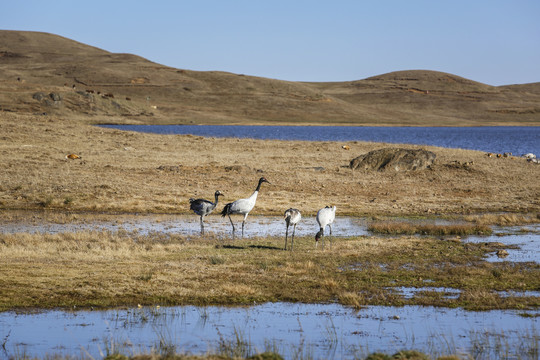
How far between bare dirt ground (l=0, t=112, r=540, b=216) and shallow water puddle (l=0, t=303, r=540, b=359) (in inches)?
629

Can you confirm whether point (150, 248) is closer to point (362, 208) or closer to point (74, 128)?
point (362, 208)

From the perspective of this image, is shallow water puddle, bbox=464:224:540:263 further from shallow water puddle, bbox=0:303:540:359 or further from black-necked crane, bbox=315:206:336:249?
shallow water puddle, bbox=0:303:540:359

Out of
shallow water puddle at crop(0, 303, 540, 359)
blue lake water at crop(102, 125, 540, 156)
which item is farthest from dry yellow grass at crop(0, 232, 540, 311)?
blue lake water at crop(102, 125, 540, 156)

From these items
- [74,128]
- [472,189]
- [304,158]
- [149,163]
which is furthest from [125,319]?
[74,128]

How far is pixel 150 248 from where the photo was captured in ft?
66.2

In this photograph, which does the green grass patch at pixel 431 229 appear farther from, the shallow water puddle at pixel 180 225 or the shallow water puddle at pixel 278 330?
the shallow water puddle at pixel 278 330

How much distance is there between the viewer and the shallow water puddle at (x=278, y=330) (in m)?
11.7

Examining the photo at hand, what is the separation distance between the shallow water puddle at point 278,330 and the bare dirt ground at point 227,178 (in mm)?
15974

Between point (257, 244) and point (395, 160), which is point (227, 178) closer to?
point (395, 160)

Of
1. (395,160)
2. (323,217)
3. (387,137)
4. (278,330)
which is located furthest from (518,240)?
(387,137)

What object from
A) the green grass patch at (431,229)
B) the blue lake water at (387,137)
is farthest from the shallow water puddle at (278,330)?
the blue lake water at (387,137)

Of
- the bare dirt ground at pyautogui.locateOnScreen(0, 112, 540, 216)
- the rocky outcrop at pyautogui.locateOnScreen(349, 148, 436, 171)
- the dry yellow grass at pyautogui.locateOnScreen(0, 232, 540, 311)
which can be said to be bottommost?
the dry yellow grass at pyautogui.locateOnScreen(0, 232, 540, 311)

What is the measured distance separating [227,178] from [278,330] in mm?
25207

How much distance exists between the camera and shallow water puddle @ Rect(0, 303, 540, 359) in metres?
11.7
